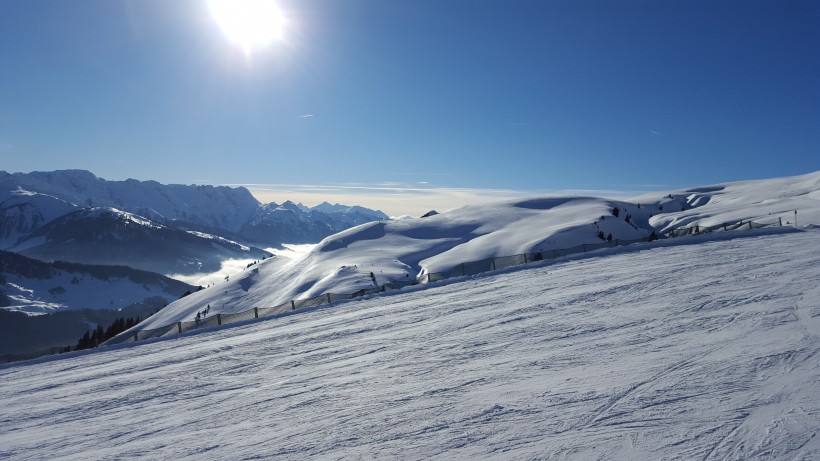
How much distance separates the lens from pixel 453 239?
69250mm

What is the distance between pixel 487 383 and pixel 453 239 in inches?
2342

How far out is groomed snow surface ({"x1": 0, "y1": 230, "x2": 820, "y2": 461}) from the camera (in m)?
7.40

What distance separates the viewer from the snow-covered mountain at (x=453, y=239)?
174 feet

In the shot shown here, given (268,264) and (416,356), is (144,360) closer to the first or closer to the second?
(416,356)

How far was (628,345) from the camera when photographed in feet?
37.0

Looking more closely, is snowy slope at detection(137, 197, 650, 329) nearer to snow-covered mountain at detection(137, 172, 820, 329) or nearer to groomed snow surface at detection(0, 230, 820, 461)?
snow-covered mountain at detection(137, 172, 820, 329)

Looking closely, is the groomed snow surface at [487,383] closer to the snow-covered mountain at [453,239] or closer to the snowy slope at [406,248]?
the snow-covered mountain at [453,239]

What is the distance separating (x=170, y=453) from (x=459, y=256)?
160ft

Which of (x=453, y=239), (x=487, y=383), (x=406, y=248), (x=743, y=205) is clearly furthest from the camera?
(x=743, y=205)

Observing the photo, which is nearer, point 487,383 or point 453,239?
point 487,383

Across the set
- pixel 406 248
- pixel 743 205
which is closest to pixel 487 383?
pixel 406 248

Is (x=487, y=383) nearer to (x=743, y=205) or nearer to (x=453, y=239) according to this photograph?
(x=453, y=239)

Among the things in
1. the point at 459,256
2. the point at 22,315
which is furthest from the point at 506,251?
the point at 22,315

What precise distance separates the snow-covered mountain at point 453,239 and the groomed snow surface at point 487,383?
91.2 ft
